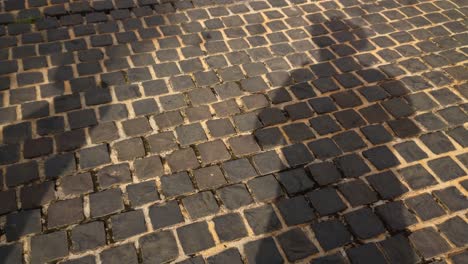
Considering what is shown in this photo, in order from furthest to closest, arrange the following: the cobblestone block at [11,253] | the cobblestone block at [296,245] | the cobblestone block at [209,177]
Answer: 1. the cobblestone block at [209,177]
2. the cobblestone block at [296,245]
3. the cobblestone block at [11,253]

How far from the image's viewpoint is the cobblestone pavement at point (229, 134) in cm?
280

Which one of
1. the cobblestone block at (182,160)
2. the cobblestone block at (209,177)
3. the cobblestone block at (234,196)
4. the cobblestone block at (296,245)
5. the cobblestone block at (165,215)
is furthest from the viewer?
the cobblestone block at (182,160)

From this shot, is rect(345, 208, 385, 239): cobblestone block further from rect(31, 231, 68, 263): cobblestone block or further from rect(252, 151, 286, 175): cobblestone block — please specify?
rect(31, 231, 68, 263): cobblestone block

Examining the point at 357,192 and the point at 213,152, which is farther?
the point at 213,152

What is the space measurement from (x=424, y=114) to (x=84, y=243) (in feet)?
11.2

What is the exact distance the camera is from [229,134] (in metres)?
3.55

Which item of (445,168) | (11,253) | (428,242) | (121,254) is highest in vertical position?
(445,168)

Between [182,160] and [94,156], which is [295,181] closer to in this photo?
[182,160]

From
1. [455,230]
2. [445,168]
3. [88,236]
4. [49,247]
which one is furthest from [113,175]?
[445,168]

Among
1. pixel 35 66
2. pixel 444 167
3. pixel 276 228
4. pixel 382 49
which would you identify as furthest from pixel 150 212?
pixel 382 49

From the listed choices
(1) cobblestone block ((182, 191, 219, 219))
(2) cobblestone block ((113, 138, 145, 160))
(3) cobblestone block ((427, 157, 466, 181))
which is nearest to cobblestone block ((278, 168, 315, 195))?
(1) cobblestone block ((182, 191, 219, 219))

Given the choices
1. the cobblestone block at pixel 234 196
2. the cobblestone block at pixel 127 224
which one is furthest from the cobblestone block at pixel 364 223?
the cobblestone block at pixel 127 224

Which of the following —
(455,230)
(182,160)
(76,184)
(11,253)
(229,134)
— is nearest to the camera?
(11,253)

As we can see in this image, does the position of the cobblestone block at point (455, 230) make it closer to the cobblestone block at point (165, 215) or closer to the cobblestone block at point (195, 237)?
the cobblestone block at point (195, 237)
